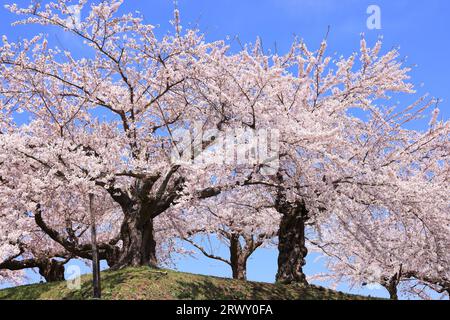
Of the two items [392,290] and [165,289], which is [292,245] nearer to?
[165,289]

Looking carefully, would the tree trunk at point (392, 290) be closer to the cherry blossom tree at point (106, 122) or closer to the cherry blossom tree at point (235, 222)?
the cherry blossom tree at point (235, 222)

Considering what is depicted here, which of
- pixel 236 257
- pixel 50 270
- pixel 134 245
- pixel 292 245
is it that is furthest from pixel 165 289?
pixel 236 257

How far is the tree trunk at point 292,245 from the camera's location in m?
16.7

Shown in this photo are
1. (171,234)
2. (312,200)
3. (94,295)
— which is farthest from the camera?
(171,234)

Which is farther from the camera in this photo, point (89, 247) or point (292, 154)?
point (89, 247)

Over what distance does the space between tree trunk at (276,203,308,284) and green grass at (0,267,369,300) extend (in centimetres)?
68

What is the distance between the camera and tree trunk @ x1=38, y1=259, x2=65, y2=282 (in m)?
19.8

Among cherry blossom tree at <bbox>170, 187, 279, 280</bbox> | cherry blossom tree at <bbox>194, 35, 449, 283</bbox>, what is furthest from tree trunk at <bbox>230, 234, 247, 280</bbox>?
cherry blossom tree at <bbox>194, 35, 449, 283</bbox>

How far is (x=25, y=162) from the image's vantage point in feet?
50.6

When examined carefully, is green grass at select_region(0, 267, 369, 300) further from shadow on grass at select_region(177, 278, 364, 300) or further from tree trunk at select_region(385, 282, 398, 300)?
tree trunk at select_region(385, 282, 398, 300)

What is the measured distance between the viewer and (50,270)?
65.1 ft

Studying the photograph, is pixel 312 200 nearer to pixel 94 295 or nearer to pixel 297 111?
pixel 297 111

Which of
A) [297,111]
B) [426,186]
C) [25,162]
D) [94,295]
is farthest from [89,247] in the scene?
[426,186]

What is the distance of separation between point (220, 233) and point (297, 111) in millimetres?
9813
